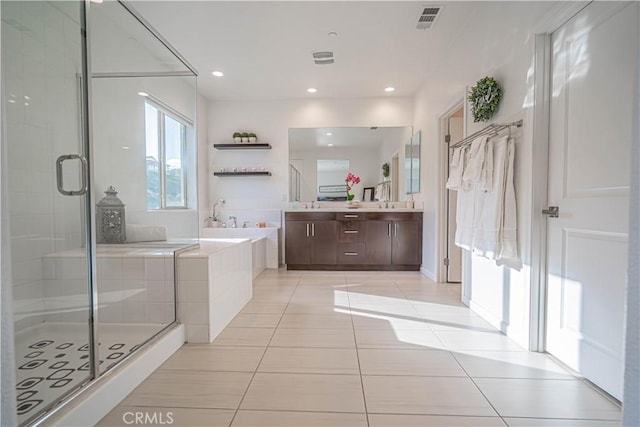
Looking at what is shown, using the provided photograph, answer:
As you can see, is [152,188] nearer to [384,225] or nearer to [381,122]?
[384,225]

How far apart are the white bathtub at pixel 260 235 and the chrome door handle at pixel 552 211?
324cm

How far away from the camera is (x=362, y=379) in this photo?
152 centimetres

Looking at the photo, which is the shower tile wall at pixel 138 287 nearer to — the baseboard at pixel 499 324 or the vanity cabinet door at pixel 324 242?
the baseboard at pixel 499 324

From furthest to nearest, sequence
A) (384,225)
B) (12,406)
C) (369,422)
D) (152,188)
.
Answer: (384,225), (152,188), (369,422), (12,406)

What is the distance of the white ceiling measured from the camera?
234 centimetres

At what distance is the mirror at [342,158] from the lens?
4.50 meters

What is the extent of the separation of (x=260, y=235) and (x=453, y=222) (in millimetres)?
2556

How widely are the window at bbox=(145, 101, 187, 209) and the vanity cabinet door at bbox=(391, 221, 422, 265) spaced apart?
107 inches

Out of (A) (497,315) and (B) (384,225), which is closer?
(A) (497,315)

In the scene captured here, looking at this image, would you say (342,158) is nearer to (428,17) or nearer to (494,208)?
(428,17)

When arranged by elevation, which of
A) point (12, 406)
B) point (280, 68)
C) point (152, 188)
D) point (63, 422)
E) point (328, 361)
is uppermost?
point (280, 68)

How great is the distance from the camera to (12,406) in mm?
844

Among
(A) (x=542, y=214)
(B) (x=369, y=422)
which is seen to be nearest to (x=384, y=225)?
(A) (x=542, y=214)

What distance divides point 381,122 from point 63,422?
4424 millimetres
